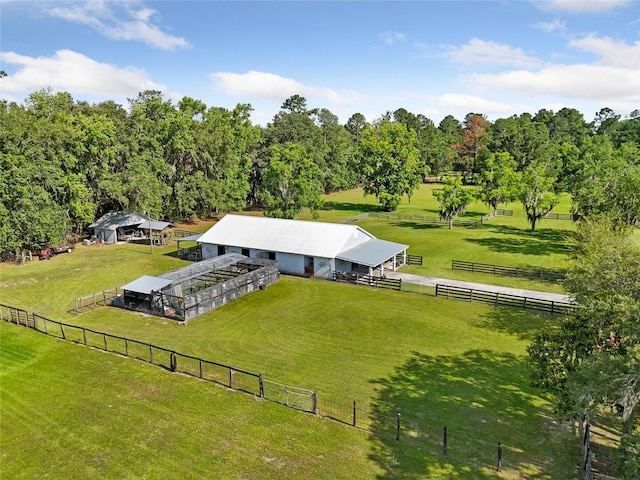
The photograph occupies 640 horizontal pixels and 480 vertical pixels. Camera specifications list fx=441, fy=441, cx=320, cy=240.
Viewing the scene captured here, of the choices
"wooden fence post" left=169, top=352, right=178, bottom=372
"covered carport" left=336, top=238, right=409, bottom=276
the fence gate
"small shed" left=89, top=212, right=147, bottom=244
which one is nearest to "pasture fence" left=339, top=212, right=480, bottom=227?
"covered carport" left=336, top=238, right=409, bottom=276

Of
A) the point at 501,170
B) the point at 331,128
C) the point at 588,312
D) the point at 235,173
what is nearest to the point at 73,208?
the point at 235,173

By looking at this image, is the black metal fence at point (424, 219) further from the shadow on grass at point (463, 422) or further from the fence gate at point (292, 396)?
the fence gate at point (292, 396)

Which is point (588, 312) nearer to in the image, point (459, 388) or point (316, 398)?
point (459, 388)

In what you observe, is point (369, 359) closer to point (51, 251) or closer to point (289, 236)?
point (289, 236)

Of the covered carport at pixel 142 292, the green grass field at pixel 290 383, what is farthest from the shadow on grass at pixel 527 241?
the covered carport at pixel 142 292

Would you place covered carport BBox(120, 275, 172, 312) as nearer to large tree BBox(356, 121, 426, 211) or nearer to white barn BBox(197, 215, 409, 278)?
white barn BBox(197, 215, 409, 278)

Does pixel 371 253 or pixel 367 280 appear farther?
pixel 371 253

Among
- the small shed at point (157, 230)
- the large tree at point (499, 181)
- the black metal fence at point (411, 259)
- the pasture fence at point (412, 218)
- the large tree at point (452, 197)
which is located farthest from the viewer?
the pasture fence at point (412, 218)

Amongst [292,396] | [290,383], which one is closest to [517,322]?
[290,383]
